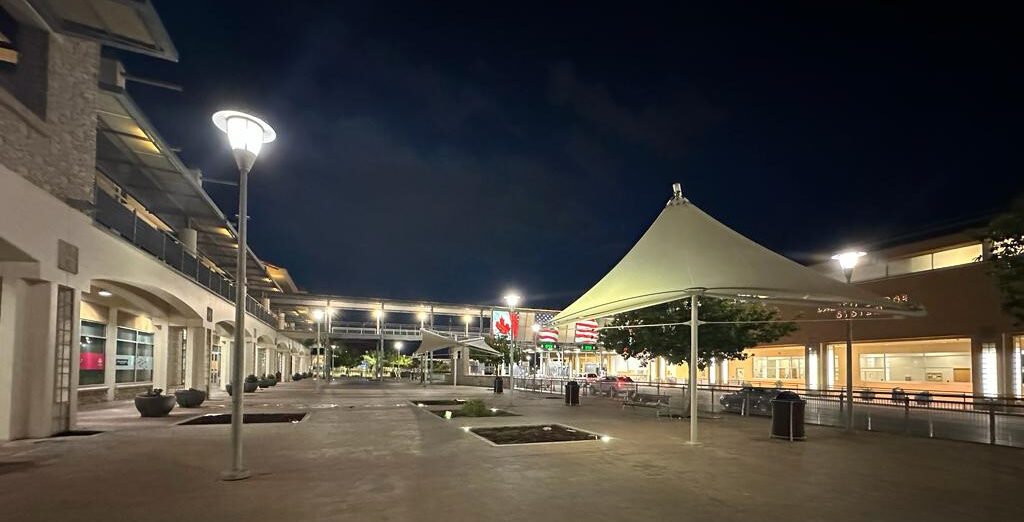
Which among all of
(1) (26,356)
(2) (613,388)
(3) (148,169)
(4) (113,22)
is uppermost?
(4) (113,22)

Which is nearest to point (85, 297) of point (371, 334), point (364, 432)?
point (364, 432)

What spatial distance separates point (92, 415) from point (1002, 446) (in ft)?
72.2

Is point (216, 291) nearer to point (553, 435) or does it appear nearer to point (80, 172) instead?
point (80, 172)

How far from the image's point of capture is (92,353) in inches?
782

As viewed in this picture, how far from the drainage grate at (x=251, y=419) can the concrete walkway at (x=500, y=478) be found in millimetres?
1749

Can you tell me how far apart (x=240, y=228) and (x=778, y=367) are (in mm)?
39393

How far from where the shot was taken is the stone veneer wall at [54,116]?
36.7 feet

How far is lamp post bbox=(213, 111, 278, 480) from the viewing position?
8.64m

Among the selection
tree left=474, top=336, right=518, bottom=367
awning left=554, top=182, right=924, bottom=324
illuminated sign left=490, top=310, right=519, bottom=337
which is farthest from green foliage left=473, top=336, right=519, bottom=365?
awning left=554, top=182, right=924, bottom=324

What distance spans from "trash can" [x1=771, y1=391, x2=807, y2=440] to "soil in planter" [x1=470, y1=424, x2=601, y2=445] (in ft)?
12.4

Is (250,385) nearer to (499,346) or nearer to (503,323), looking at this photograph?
(503,323)

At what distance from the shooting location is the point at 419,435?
13.1m

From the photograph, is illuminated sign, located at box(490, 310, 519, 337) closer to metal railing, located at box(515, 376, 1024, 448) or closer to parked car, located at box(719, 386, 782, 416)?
metal railing, located at box(515, 376, 1024, 448)

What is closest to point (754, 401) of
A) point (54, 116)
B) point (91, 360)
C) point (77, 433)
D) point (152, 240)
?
point (77, 433)
